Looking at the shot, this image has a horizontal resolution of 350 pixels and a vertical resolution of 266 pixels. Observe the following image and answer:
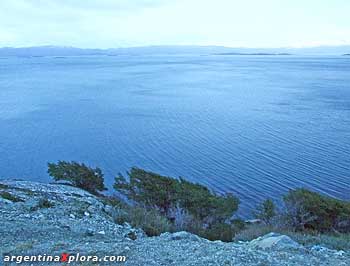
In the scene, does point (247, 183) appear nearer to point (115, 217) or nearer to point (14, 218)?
point (115, 217)

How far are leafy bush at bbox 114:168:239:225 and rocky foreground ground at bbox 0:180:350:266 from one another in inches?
174

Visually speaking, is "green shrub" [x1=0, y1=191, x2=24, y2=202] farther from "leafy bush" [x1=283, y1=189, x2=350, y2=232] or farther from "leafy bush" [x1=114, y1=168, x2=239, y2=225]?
"leafy bush" [x1=283, y1=189, x2=350, y2=232]

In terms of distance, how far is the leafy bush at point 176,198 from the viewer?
1381cm

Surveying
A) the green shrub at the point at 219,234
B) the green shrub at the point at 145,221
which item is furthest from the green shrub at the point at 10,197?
the green shrub at the point at 219,234

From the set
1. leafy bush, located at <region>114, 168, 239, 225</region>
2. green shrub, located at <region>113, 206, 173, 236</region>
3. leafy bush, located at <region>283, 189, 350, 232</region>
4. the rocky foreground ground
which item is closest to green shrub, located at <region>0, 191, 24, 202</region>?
the rocky foreground ground

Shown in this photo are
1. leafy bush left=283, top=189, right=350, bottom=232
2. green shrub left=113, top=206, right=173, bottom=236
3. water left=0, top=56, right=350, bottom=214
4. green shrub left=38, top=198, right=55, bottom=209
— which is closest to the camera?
green shrub left=113, top=206, right=173, bottom=236

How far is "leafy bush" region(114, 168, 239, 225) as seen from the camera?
1381 centimetres

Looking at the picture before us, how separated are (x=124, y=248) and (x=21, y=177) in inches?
780

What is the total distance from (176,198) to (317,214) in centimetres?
507

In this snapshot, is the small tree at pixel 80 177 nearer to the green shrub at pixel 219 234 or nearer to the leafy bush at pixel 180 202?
the leafy bush at pixel 180 202

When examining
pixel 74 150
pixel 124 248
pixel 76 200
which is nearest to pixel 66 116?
pixel 74 150

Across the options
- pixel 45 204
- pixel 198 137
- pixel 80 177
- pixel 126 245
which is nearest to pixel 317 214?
pixel 126 245

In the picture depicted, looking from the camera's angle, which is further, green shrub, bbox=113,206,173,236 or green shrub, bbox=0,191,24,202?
green shrub, bbox=0,191,24,202

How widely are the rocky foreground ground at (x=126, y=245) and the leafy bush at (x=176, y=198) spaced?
4.42 metres
